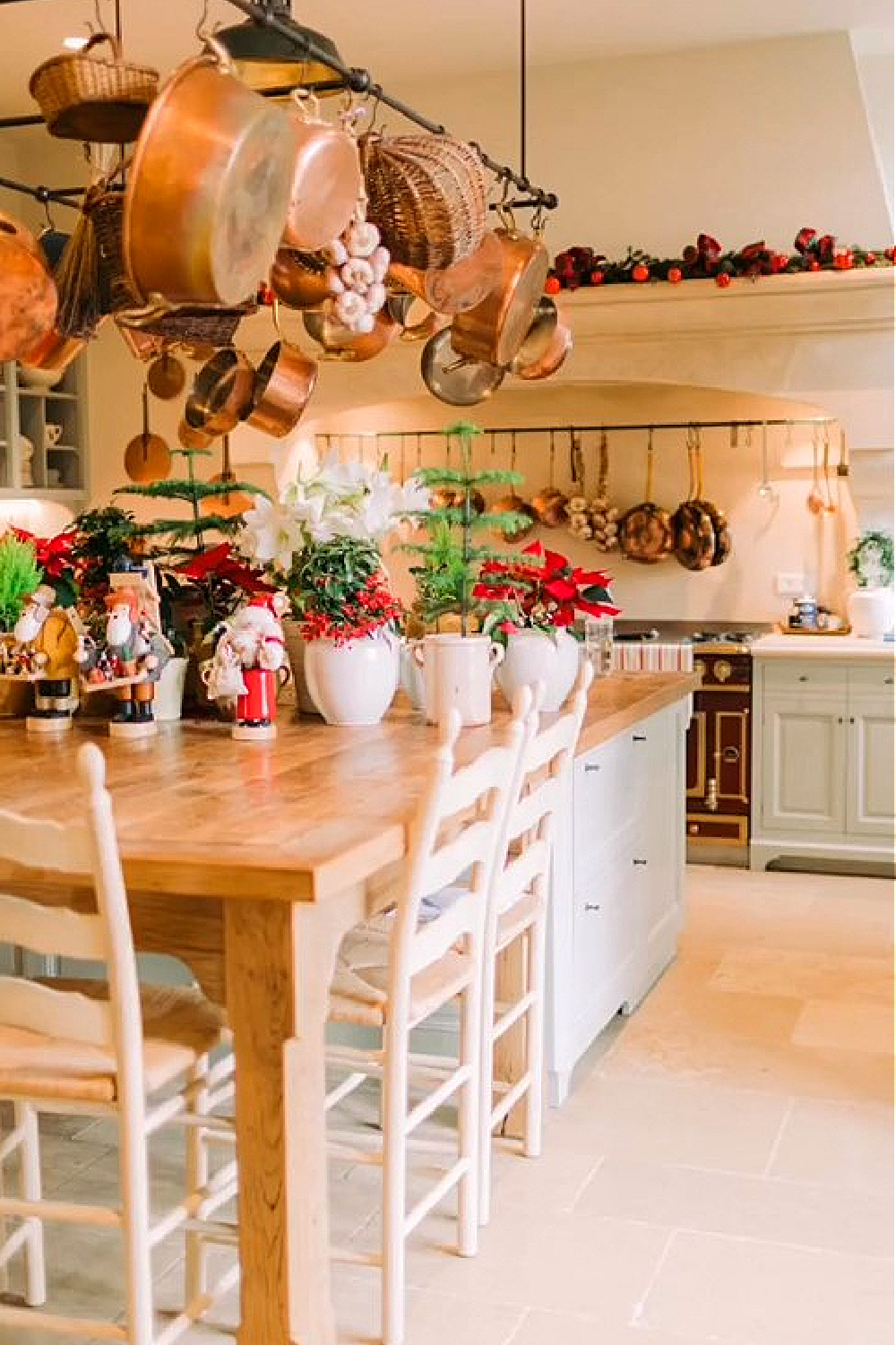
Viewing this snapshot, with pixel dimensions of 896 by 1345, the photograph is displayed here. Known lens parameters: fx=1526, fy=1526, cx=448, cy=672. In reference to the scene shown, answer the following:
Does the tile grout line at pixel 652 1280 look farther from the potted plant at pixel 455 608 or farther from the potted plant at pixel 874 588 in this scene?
the potted plant at pixel 874 588

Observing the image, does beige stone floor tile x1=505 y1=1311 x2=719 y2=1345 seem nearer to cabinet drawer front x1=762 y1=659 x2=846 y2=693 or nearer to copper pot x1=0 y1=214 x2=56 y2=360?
copper pot x1=0 y1=214 x2=56 y2=360

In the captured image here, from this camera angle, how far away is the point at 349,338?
367 cm

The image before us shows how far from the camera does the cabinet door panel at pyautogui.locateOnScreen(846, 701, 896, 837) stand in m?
5.87

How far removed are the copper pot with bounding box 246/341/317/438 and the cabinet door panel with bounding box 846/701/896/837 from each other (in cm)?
279

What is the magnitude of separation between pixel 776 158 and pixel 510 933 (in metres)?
4.13

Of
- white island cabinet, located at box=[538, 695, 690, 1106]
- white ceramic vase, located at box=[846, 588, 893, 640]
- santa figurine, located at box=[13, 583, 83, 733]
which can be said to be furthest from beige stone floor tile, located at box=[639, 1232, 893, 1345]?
white ceramic vase, located at box=[846, 588, 893, 640]

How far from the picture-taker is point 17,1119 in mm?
2570

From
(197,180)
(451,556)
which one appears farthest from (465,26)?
(197,180)

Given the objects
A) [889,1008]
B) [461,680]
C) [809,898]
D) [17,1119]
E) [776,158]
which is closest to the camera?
[17,1119]

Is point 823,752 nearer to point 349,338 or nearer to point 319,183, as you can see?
point 349,338

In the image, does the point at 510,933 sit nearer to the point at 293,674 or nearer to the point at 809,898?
the point at 293,674

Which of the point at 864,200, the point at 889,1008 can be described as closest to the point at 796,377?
the point at 864,200

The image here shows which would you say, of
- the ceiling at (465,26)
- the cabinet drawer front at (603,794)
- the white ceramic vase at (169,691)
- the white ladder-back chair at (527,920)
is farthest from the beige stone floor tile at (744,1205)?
the ceiling at (465,26)

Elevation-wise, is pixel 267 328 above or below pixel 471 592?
above
